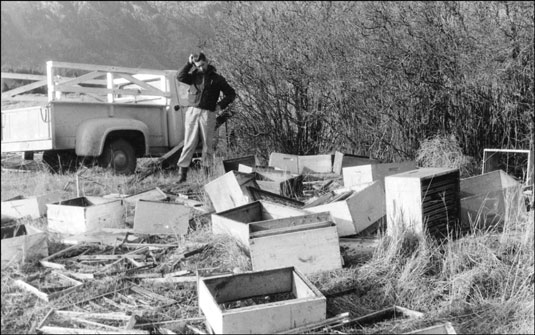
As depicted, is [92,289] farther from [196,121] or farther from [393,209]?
[196,121]

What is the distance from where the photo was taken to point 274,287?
360 cm

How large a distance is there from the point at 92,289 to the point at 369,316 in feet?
6.43

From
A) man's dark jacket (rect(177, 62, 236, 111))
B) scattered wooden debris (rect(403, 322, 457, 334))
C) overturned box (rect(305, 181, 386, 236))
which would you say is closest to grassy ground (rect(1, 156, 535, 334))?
scattered wooden debris (rect(403, 322, 457, 334))

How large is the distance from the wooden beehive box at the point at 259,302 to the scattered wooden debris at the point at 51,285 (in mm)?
1043

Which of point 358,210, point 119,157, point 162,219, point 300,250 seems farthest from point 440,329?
point 119,157

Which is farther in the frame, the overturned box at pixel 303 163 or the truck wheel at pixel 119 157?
the truck wheel at pixel 119 157

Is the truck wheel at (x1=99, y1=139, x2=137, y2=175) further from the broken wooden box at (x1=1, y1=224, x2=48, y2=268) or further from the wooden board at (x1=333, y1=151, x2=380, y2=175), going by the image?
the broken wooden box at (x1=1, y1=224, x2=48, y2=268)

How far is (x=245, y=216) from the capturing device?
509 cm

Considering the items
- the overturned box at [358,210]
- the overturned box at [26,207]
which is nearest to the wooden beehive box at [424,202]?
the overturned box at [358,210]

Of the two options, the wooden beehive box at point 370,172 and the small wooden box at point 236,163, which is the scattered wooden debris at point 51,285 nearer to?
the wooden beehive box at point 370,172

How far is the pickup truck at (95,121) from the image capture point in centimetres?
777

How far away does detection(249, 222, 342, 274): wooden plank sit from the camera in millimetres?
3949

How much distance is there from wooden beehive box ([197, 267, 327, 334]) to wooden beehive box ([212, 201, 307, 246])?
67 cm

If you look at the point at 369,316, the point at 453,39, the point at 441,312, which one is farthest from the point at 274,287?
the point at 453,39
